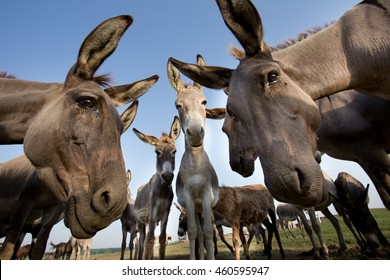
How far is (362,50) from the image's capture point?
305cm

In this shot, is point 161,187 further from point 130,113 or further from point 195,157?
point 130,113

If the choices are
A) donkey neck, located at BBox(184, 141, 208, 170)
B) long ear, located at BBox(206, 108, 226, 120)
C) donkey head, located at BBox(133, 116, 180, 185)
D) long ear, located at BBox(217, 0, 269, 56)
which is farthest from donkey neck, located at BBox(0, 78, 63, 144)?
donkey head, located at BBox(133, 116, 180, 185)

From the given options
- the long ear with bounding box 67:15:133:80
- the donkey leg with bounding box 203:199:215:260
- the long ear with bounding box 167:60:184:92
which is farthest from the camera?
the long ear with bounding box 167:60:184:92

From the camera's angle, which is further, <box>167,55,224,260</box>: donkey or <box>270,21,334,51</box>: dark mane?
<box>167,55,224,260</box>: donkey

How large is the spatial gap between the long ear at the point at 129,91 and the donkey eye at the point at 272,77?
2017 mm

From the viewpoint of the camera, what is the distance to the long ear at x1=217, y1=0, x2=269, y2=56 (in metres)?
2.74

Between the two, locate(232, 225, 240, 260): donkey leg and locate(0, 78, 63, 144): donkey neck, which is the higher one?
locate(0, 78, 63, 144): donkey neck

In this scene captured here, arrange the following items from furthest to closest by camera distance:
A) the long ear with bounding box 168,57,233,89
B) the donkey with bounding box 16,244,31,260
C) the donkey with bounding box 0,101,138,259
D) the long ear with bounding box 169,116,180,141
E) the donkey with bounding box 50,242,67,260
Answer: the donkey with bounding box 50,242,67,260 < the donkey with bounding box 16,244,31,260 < the long ear with bounding box 169,116,180,141 < the donkey with bounding box 0,101,138,259 < the long ear with bounding box 168,57,233,89

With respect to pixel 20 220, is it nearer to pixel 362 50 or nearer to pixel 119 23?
pixel 119 23

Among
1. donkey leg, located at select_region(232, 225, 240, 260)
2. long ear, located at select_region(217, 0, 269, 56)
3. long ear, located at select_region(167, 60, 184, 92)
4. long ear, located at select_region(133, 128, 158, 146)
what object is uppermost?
long ear, located at select_region(167, 60, 184, 92)

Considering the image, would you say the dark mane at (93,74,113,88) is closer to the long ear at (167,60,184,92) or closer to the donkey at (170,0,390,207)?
the donkey at (170,0,390,207)

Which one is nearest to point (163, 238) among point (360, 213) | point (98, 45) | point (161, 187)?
point (161, 187)
